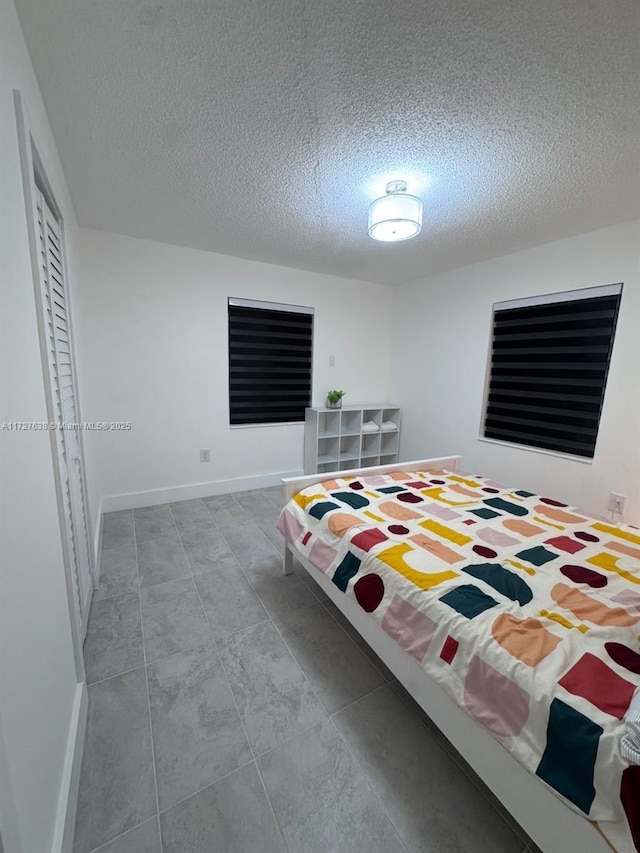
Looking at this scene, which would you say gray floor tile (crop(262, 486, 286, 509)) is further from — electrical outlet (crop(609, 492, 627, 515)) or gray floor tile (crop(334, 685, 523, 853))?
electrical outlet (crop(609, 492, 627, 515))

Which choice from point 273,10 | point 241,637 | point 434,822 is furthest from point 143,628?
point 273,10

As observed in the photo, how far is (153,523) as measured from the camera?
289 cm

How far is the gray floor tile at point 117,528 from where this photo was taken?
260cm

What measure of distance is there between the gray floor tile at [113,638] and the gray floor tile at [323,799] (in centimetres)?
82

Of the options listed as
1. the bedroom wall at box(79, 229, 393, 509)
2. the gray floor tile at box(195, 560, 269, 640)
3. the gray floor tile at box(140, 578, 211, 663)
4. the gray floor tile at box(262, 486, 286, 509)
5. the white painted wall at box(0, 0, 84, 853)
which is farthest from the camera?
the gray floor tile at box(262, 486, 286, 509)

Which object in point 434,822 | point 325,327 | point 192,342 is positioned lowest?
point 434,822

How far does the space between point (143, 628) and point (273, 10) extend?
2565mm

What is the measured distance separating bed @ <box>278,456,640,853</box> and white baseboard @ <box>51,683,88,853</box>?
3.43ft

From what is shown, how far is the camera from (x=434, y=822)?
1051 millimetres

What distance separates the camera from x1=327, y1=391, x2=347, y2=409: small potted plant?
3.84 meters

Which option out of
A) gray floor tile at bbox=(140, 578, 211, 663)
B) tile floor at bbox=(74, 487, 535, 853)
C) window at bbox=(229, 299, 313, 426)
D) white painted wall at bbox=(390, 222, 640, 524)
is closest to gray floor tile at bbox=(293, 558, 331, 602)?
tile floor at bbox=(74, 487, 535, 853)

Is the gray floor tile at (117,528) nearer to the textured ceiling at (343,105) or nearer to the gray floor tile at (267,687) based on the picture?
the gray floor tile at (267,687)

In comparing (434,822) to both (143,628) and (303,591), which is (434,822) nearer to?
(303,591)

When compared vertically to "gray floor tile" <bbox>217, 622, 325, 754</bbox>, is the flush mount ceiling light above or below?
above
